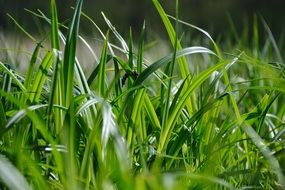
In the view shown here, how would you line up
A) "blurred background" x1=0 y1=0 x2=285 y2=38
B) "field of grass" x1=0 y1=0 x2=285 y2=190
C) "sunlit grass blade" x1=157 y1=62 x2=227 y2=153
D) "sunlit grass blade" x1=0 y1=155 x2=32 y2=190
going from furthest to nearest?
"blurred background" x1=0 y1=0 x2=285 y2=38
"sunlit grass blade" x1=157 y1=62 x2=227 y2=153
"field of grass" x1=0 y1=0 x2=285 y2=190
"sunlit grass blade" x1=0 y1=155 x2=32 y2=190

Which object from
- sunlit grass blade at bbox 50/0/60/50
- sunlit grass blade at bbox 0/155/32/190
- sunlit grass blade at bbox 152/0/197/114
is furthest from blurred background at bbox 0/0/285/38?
sunlit grass blade at bbox 0/155/32/190

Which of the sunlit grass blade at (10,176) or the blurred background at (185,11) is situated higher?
the blurred background at (185,11)

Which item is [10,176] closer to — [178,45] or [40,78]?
[40,78]

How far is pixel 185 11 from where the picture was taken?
4.62 metres

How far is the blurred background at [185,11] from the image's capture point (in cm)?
419

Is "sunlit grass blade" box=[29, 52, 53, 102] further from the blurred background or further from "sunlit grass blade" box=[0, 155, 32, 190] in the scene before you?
the blurred background

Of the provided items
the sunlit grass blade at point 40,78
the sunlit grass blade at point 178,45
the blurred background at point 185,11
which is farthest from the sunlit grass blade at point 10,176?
the blurred background at point 185,11

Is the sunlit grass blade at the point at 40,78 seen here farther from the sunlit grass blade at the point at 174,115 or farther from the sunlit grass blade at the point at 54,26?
the sunlit grass blade at the point at 174,115

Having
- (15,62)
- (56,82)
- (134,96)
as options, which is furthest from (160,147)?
(15,62)

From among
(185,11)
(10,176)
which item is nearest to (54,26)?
(10,176)

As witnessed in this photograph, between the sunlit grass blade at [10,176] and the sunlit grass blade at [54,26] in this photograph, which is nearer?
the sunlit grass blade at [10,176]

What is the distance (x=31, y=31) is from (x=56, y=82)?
8.57 ft

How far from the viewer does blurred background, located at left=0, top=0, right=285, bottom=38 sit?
419 centimetres

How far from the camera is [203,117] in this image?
1354 mm
